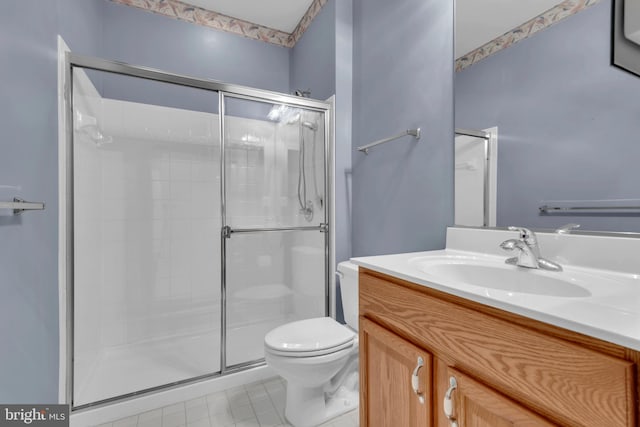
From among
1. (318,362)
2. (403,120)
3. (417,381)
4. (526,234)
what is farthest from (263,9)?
(417,381)

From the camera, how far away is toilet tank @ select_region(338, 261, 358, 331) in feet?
4.78

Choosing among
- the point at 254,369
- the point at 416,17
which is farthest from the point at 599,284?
the point at 254,369

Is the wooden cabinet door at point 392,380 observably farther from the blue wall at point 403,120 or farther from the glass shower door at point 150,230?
the glass shower door at point 150,230

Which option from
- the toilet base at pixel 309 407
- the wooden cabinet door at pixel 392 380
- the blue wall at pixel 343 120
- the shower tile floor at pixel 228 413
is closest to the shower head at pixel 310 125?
the blue wall at pixel 343 120

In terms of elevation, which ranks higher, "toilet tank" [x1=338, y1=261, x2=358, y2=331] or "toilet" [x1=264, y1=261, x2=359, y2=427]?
"toilet tank" [x1=338, y1=261, x2=358, y2=331]

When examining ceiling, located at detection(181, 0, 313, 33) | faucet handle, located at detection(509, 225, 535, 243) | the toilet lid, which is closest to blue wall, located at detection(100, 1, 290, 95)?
ceiling, located at detection(181, 0, 313, 33)

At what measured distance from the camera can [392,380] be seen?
0.85 m

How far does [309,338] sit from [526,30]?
1498mm

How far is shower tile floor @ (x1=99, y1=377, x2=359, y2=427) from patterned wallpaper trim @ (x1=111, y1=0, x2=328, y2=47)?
2.58m

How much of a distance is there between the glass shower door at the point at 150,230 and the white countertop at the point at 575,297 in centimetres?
153

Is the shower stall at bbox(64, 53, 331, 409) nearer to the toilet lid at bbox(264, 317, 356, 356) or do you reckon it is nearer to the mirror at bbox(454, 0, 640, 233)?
the toilet lid at bbox(264, 317, 356, 356)

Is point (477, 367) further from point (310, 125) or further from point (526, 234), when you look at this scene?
point (310, 125)

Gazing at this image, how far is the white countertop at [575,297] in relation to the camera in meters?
0.43

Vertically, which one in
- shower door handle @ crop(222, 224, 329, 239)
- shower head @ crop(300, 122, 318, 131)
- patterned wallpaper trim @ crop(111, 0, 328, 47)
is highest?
patterned wallpaper trim @ crop(111, 0, 328, 47)
